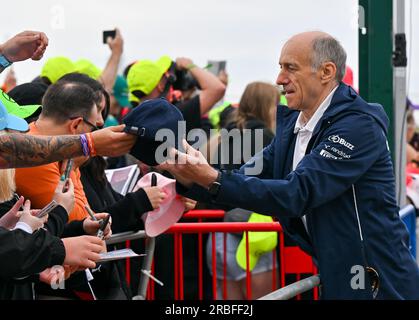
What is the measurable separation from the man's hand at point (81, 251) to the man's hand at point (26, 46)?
115 cm

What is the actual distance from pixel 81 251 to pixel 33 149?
1.55 ft

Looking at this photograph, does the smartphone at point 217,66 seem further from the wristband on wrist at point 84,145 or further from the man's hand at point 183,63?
the wristband on wrist at point 84,145

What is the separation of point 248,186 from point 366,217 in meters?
0.61

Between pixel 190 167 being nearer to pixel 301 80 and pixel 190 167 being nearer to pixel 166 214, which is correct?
pixel 301 80

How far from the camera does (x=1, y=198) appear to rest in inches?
169

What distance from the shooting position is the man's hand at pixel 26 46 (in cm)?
468

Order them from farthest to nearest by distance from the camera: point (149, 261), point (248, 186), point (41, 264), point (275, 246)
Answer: point (275, 246) < point (149, 261) < point (248, 186) < point (41, 264)

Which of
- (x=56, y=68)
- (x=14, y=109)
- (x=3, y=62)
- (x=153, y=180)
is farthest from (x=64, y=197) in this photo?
(x=56, y=68)

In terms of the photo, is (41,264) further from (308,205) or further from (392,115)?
(392,115)

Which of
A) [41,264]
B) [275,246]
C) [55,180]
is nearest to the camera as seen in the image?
[41,264]

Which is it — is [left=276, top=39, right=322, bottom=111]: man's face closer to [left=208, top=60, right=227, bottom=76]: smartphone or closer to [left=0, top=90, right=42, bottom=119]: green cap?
[left=0, top=90, right=42, bottom=119]: green cap

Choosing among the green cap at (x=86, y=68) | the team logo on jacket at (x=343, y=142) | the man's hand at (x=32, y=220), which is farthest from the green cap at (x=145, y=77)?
the man's hand at (x=32, y=220)

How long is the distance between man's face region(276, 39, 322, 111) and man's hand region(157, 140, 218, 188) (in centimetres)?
71
